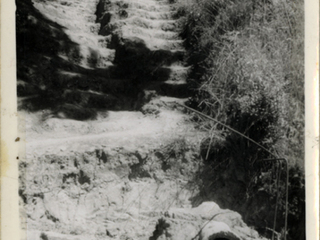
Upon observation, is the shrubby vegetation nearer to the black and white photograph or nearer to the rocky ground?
→ the black and white photograph

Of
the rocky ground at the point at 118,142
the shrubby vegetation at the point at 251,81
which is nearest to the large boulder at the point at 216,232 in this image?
the rocky ground at the point at 118,142

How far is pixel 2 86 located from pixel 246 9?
1.49 m

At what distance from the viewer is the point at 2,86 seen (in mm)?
1730

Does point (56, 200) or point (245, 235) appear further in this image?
point (245, 235)

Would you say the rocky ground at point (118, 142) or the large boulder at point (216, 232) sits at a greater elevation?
the rocky ground at point (118, 142)

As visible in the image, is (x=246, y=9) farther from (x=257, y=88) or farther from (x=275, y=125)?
(x=275, y=125)

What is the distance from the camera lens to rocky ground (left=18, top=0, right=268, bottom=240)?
5.70ft

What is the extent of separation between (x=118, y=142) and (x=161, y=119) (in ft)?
0.93

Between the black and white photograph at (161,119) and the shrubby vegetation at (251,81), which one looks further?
the shrubby vegetation at (251,81)

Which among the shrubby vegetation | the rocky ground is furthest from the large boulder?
the shrubby vegetation

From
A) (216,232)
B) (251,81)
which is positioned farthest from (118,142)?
(251,81)

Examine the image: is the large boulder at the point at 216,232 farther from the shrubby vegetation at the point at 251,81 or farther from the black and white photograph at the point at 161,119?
the shrubby vegetation at the point at 251,81

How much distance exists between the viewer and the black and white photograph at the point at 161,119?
1.75 meters

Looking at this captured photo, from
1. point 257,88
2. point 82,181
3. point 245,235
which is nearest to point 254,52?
point 257,88
